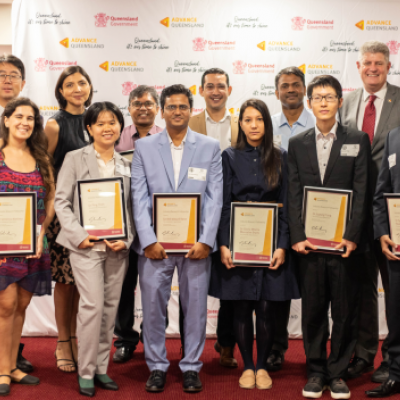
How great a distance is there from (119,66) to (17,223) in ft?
7.50

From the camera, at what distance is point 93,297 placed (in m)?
3.03

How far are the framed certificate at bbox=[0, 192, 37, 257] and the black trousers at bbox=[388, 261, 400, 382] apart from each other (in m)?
2.42

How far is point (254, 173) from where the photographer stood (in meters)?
3.15

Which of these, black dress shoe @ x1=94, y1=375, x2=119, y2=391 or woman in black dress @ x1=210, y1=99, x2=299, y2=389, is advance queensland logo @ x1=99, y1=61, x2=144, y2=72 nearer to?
woman in black dress @ x1=210, y1=99, x2=299, y2=389

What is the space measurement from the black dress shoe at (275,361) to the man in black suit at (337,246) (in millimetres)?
478

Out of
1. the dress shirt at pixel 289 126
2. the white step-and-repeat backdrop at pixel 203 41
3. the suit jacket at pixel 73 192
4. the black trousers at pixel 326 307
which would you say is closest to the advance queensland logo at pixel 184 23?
the white step-and-repeat backdrop at pixel 203 41

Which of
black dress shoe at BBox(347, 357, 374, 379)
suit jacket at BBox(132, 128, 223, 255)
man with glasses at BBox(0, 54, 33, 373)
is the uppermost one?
man with glasses at BBox(0, 54, 33, 373)

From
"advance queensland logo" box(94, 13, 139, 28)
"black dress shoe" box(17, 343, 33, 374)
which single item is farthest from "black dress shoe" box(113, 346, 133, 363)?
"advance queensland logo" box(94, 13, 139, 28)

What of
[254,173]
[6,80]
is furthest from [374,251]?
[6,80]

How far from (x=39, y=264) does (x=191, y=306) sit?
43.3 inches

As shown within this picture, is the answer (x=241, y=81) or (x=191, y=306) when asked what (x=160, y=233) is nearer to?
(x=191, y=306)

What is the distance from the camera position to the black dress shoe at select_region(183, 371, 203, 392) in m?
3.10

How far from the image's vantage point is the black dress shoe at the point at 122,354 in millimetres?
3775

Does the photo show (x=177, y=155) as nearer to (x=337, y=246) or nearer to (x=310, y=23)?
(x=337, y=246)
